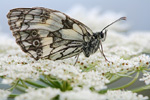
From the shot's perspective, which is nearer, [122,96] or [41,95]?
[41,95]

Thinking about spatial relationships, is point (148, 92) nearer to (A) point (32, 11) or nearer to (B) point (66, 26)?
(B) point (66, 26)

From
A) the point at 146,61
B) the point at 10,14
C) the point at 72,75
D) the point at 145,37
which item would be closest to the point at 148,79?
the point at 146,61

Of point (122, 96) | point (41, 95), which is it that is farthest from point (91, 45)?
point (41, 95)

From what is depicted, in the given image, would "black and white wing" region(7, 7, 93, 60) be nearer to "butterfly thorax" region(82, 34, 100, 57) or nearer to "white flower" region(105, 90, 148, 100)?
"butterfly thorax" region(82, 34, 100, 57)

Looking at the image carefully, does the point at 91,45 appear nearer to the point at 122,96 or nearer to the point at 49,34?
the point at 49,34

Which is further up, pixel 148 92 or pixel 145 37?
pixel 145 37

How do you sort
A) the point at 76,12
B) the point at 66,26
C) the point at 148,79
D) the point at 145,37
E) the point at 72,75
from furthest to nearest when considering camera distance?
the point at 76,12 < the point at 145,37 < the point at 66,26 < the point at 148,79 < the point at 72,75

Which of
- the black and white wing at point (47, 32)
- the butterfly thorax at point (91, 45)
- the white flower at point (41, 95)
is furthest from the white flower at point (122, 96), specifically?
the black and white wing at point (47, 32)

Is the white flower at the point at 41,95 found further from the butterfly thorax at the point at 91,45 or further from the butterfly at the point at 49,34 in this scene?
the butterfly thorax at the point at 91,45
